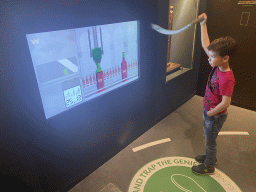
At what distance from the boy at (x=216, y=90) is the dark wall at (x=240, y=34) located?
159cm

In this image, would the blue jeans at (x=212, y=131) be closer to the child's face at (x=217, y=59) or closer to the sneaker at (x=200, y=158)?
the sneaker at (x=200, y=158)

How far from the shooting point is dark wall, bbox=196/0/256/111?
3.25 metres

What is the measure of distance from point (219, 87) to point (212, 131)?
0.52 meters

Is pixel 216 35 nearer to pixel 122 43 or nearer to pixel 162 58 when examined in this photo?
pixel 162 58

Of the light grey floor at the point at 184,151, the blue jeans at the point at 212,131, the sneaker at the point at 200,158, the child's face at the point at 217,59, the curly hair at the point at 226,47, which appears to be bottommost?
the light grey floor at the point at 184,151

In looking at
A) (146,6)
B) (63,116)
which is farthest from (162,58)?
(63,116)

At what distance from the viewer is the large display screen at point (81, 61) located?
1.58 m

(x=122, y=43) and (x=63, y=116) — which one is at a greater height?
(x=122, y=43)

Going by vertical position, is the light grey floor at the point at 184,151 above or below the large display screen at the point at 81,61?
below

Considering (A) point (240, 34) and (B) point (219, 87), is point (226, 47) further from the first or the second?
(A) point (240, 34)

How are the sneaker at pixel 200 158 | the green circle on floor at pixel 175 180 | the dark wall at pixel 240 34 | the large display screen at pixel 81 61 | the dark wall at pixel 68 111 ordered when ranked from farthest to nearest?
the dark wall at pixel 240 34 → the sneaker at pixel 200 158 → the green circle on floor at pixel 175 180 → the large display screen at pixel 81 61 → the dark wall at pixel 68 111

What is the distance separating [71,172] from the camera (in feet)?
6.95

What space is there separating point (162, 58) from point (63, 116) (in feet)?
5.80

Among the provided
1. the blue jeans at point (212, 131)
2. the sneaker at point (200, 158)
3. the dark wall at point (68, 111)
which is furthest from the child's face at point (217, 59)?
the sneaker at point (200, 158)
